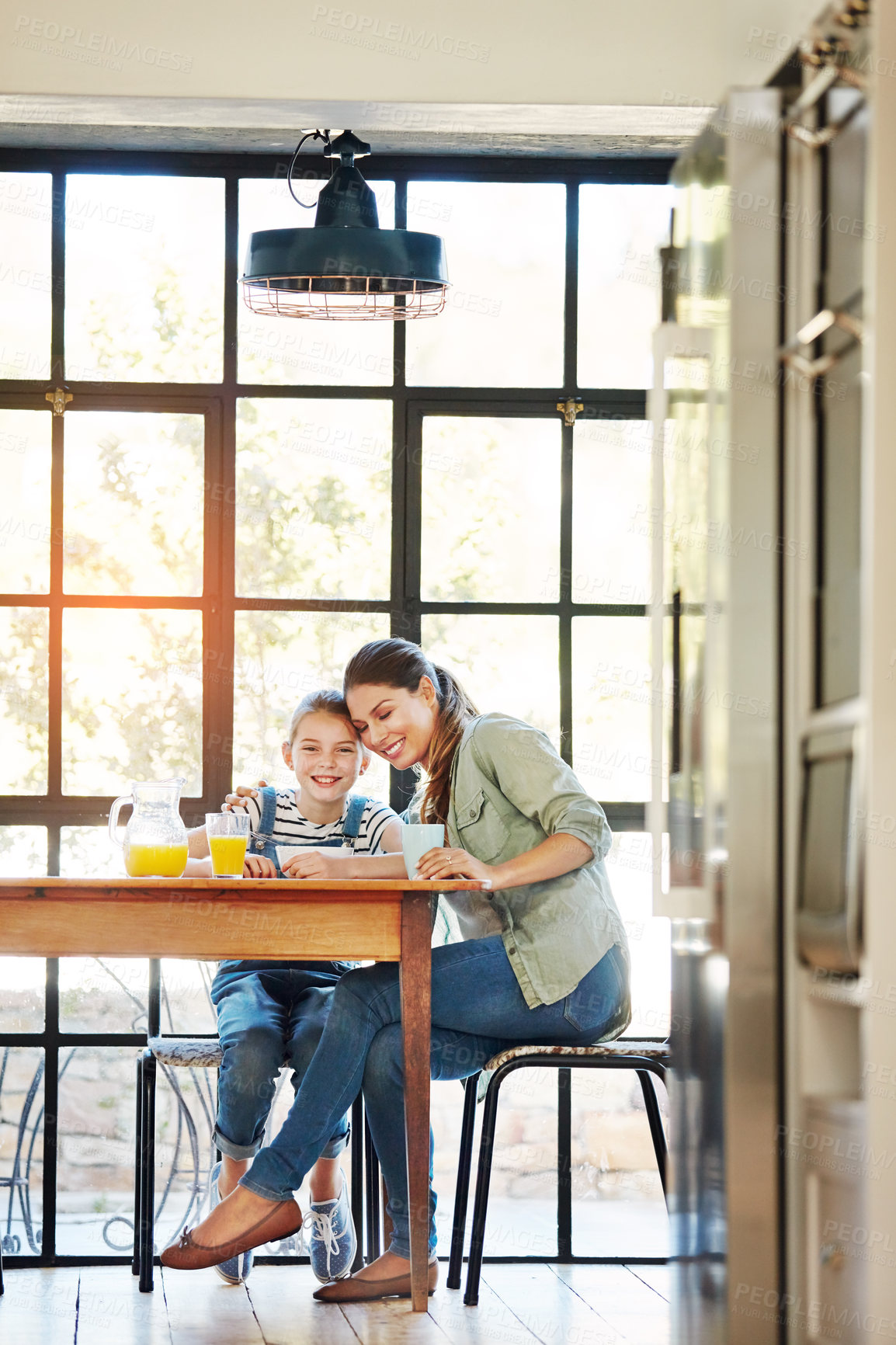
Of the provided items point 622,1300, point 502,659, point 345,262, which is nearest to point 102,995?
point 502,659

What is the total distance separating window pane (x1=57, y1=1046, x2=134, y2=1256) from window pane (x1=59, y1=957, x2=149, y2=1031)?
0.17 feet

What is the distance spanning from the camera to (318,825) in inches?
122

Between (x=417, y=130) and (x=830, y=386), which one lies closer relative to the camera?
(x=830, y=386)

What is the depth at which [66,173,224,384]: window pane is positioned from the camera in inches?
132

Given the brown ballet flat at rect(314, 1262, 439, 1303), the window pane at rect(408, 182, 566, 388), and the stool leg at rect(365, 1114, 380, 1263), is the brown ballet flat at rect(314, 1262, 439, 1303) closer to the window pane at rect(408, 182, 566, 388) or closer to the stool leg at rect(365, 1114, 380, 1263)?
the stool leg at rect(365, 1114, 380, 1263)

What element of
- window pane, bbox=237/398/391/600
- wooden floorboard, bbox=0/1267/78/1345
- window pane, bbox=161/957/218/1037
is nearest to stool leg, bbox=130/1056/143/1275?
wooden floorboard, bbox=0/1267/78/1345

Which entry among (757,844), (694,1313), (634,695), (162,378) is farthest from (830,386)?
(162,378)

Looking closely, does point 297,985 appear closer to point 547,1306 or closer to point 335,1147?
point 335,1147

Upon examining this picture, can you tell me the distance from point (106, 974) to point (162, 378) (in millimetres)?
1262

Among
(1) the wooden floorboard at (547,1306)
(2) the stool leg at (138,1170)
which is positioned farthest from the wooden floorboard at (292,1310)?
(1) the wooden floorboard at (547,1306)

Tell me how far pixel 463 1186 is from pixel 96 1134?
0.86 meters

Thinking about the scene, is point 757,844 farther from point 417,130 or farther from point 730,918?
point 417,130

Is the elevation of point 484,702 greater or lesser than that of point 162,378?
lesser

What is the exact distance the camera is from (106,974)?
3.28 m
